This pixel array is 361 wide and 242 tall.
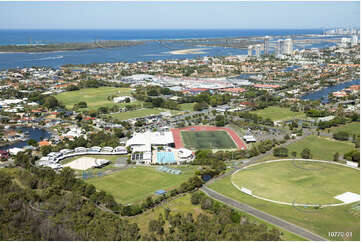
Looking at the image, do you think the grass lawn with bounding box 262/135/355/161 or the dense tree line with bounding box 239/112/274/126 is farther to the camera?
the dense tree line with bounding box 239/112/274/126

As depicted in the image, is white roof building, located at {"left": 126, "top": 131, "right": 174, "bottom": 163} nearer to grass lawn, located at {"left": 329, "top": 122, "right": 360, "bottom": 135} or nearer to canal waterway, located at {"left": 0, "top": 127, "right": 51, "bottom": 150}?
canal waterway, located at {"left": 0, "top": 127, "right": 51, "bottom": 150}

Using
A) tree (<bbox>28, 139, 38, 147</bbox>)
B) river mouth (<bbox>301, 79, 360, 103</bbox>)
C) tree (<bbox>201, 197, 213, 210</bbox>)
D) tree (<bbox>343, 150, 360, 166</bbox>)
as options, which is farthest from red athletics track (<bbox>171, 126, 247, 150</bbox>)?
river mouth (<bbox>301, 79, 360, 103</bbox>)

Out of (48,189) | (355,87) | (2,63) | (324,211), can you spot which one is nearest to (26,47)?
(2,63)

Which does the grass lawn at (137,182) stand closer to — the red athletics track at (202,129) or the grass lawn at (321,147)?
the red athletics track at (202,129)

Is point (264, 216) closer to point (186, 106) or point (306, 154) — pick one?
point (306, 154)

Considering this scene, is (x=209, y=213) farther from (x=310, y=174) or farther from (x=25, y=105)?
(x=25, y=105)

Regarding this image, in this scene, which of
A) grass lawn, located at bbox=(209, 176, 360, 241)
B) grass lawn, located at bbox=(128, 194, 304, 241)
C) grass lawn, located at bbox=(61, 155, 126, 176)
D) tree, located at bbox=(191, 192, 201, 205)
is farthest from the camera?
grass lawn, located at bbox=(61, 155, 126, 176)

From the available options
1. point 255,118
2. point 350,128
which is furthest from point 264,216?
point 255,118
